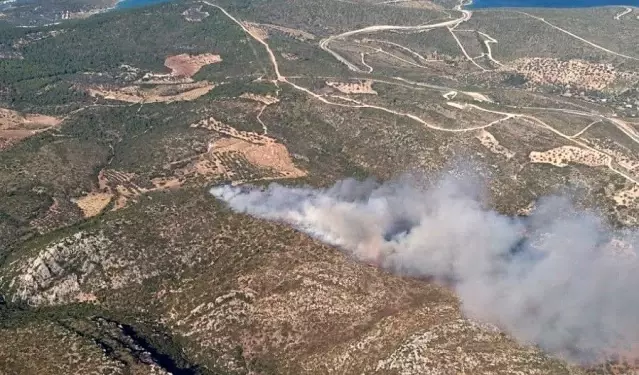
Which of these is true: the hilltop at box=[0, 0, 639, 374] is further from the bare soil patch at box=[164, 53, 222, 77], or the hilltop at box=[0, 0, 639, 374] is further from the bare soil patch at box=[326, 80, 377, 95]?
the bare soil patch at box=[164, 53, 222, 77]

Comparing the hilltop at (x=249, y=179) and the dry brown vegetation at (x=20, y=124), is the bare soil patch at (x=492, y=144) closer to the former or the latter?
the hilltop at (x=249, y=179)

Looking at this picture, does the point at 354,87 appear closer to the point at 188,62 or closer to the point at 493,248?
the point at 188,62

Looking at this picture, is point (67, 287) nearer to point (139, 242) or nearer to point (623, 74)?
point (139, 242)

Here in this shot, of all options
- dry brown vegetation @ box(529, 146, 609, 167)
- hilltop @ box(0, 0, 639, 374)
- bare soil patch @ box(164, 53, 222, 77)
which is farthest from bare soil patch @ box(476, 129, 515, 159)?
bare soil patch @ box(164, 53, 222, 77)

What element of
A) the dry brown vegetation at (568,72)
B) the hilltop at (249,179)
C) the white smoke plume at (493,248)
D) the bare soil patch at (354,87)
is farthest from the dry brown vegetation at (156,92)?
the dry brown vegetation at (568,72)

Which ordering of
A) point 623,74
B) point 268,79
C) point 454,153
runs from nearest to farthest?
point 454,153
point 268,79
point 623,74

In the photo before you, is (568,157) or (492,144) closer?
(568,157)

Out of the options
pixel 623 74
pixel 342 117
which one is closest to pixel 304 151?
pixel 342 117

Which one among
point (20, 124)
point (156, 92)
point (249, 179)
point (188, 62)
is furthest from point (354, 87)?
point (20, 124)
